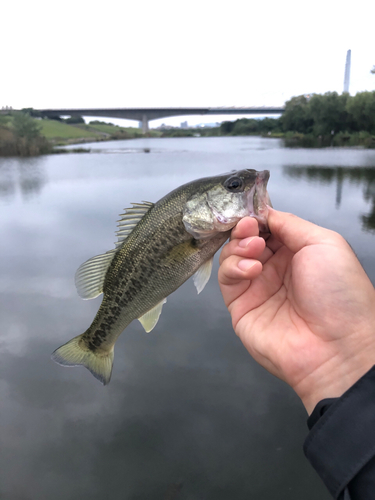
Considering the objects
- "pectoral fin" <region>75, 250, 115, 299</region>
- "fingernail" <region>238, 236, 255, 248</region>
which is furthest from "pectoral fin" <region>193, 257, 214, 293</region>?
"pectoral fin" <region>75, 250, 115, 299</region>

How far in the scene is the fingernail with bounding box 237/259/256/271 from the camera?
79.7 inches

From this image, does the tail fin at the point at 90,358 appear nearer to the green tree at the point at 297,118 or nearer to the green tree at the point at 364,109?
the green tree at the point at 364,109

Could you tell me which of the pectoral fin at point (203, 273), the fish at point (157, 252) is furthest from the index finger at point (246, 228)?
the pectoral fin at point (203, 273)

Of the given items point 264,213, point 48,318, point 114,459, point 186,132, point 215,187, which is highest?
point 186,132

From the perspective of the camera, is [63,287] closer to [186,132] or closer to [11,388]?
[11,388]

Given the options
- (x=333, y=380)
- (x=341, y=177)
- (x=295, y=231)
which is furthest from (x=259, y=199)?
(x=341, y=177)

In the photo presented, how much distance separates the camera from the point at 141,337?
4.96 m

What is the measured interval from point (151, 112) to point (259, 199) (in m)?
58.8

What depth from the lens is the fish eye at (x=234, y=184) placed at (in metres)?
2.16

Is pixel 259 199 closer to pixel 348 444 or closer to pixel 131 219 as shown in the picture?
pixel 131 219

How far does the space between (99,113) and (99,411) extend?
196 ft

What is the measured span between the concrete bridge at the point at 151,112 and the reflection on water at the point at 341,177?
4116 cm

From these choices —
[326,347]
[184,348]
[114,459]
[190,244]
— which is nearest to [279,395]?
[184,348]

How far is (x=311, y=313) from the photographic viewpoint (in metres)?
2.00
